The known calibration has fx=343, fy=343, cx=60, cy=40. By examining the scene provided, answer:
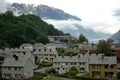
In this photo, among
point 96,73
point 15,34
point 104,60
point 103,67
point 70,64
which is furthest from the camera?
point 15,34

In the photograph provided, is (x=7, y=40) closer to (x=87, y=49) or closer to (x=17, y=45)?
(x=17, y=45)

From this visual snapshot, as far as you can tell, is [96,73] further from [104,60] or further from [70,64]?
[70,64]

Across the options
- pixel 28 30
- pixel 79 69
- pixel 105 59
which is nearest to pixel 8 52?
pixel 79 69

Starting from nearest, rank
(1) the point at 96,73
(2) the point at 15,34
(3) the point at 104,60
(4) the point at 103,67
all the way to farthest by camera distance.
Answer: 1. (4) the point at 103,67
2. (3) the point at 104,60
3. (1) the point at 96,73
4. (2) the point at 15,34

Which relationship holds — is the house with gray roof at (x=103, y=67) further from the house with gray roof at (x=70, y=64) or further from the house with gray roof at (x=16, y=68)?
the house with gray roof at (x=16, y=68)

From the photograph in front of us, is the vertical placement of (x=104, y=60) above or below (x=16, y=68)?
above

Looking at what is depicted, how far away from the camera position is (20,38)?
14588cm

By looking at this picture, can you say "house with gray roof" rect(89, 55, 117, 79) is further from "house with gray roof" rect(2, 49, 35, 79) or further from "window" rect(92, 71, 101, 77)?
"house with gray roof" rect(2, 49, 35, 79)

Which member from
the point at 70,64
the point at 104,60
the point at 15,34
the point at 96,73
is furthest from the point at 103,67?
the point at 15,34

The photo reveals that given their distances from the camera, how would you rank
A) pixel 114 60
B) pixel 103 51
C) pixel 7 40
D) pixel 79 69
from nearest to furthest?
pixel 114 60, pixel 79 69, pixel 103 51, pixel 7 40

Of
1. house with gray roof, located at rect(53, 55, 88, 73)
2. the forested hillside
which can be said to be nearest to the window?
house with gray roof, located at rect(53, 55, 88, 73)

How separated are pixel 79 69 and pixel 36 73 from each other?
41.3ft

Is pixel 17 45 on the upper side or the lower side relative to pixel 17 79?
upper

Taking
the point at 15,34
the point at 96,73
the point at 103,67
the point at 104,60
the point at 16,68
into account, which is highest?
the point at 15,34
